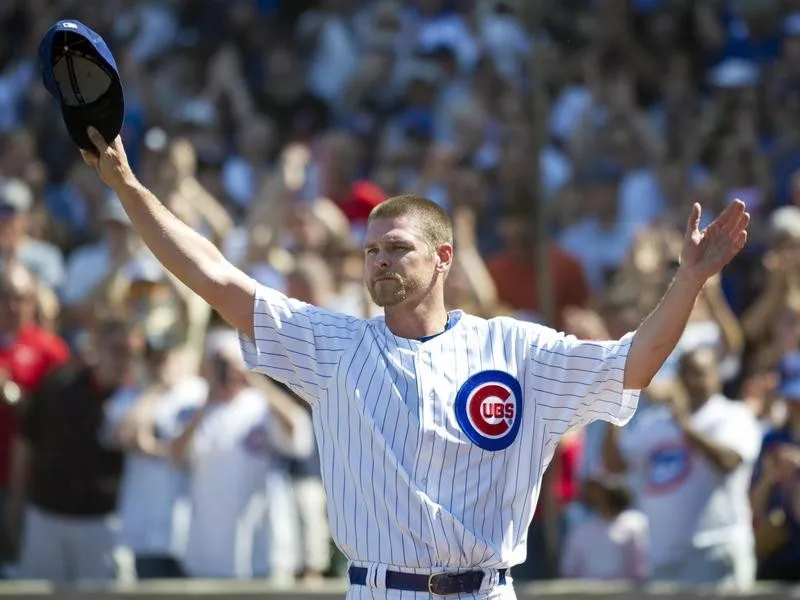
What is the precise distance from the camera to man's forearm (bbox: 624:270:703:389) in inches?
181

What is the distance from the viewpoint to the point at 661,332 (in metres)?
4.64

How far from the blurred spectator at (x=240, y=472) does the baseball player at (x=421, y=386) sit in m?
3.58

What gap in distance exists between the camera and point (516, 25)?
13023 mm

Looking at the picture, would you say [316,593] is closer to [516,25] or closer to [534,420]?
[534,420]

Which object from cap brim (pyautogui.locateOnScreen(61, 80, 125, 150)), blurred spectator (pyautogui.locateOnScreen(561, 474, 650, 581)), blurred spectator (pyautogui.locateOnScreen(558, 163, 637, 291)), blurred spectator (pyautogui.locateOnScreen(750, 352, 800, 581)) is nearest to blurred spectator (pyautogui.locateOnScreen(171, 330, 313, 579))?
blurred spectator (pyautogui.locateOnScreen(561, 474, 650, 581))

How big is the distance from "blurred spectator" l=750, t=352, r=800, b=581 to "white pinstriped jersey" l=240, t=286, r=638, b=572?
324 cm

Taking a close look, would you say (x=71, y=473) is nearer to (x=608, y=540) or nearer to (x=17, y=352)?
(x=17, y=352)

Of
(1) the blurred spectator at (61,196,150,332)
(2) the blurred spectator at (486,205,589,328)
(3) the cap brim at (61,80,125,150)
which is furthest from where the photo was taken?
(1) the blurred spectator at (61,196,150,332)

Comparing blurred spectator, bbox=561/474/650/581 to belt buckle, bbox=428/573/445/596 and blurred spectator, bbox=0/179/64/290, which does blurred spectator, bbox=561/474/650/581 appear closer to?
belt buckle, bbox=428/573/445/596

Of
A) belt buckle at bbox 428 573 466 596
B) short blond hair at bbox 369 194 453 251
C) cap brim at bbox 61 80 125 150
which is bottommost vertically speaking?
belt buckle at bbox 428 573 466 596

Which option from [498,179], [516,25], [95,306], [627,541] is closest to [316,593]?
[627,541]

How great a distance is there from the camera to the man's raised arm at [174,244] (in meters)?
4.79

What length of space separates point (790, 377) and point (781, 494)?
60 cm

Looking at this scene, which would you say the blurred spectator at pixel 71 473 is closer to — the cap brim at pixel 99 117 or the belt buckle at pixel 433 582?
the cap brim at pixel 99 117
